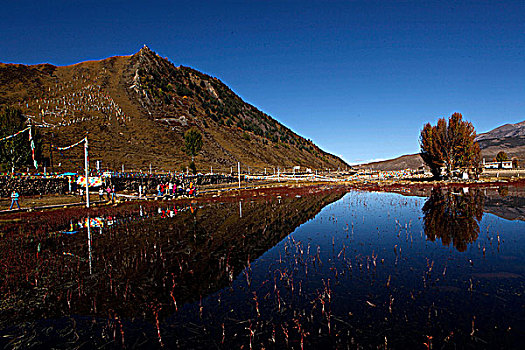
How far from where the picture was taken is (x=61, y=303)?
29.2 ft

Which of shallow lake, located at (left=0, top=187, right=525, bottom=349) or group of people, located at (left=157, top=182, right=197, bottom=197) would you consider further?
group of people, located at (left=157, top=182, right=197, bottom=197)

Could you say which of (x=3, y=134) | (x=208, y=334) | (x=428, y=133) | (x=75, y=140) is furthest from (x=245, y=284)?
(x=75, y=140)

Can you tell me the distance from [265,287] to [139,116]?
3917 inches

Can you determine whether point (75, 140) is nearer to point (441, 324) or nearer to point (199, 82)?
point (441, 324)

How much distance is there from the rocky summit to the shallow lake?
48.6m

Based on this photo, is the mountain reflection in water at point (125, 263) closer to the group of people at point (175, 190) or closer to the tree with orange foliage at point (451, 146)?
the group of people at point (175, 190)

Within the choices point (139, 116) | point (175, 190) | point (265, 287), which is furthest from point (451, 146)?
point (139, 116)

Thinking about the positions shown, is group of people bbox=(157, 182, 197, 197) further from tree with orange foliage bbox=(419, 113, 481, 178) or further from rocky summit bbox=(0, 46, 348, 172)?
tree with orange foliage bbox=(419, 113, 481, 178)

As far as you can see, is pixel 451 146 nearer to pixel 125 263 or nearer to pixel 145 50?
pixel 125 263

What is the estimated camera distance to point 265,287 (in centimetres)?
1002

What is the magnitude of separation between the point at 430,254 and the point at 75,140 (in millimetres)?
74153

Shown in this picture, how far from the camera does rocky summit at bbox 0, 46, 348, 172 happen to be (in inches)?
2803

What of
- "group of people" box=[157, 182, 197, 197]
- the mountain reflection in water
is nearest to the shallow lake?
the mountain reflection in water

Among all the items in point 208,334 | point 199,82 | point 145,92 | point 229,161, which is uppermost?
point 199,82
